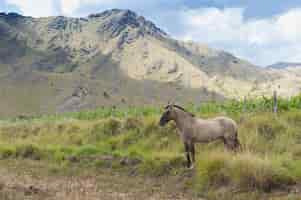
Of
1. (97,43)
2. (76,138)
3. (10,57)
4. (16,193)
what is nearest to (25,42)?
(10,57)

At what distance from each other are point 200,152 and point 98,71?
140 metres

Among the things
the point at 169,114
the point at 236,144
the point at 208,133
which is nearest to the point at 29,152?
the point at 169,114

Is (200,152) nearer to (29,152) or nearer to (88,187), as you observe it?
(88,187)

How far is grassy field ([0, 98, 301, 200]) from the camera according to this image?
30.8ft

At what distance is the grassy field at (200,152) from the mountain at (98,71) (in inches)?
3152

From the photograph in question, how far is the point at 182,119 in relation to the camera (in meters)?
12.9

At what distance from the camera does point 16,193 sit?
973cm

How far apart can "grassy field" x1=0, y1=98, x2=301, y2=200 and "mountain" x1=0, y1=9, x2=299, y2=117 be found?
80.1 meters

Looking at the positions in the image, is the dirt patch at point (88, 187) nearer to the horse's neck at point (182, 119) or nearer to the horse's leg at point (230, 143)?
the horse's neck at point (182, 119)

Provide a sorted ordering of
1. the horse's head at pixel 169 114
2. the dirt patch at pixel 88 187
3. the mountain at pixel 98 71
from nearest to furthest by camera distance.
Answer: the dirt patch at pixel 88 187 → the horse's head at pixel 169 114 → the mountain at pixel 98 71

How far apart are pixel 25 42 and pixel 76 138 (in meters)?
148

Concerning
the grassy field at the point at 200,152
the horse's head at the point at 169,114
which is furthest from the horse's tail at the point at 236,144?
the horse's head at the point at 169,114

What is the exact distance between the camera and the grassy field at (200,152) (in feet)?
30.8

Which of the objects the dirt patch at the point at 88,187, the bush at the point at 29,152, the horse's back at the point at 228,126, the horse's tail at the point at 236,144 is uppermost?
the horse's back at the point at 228,126
